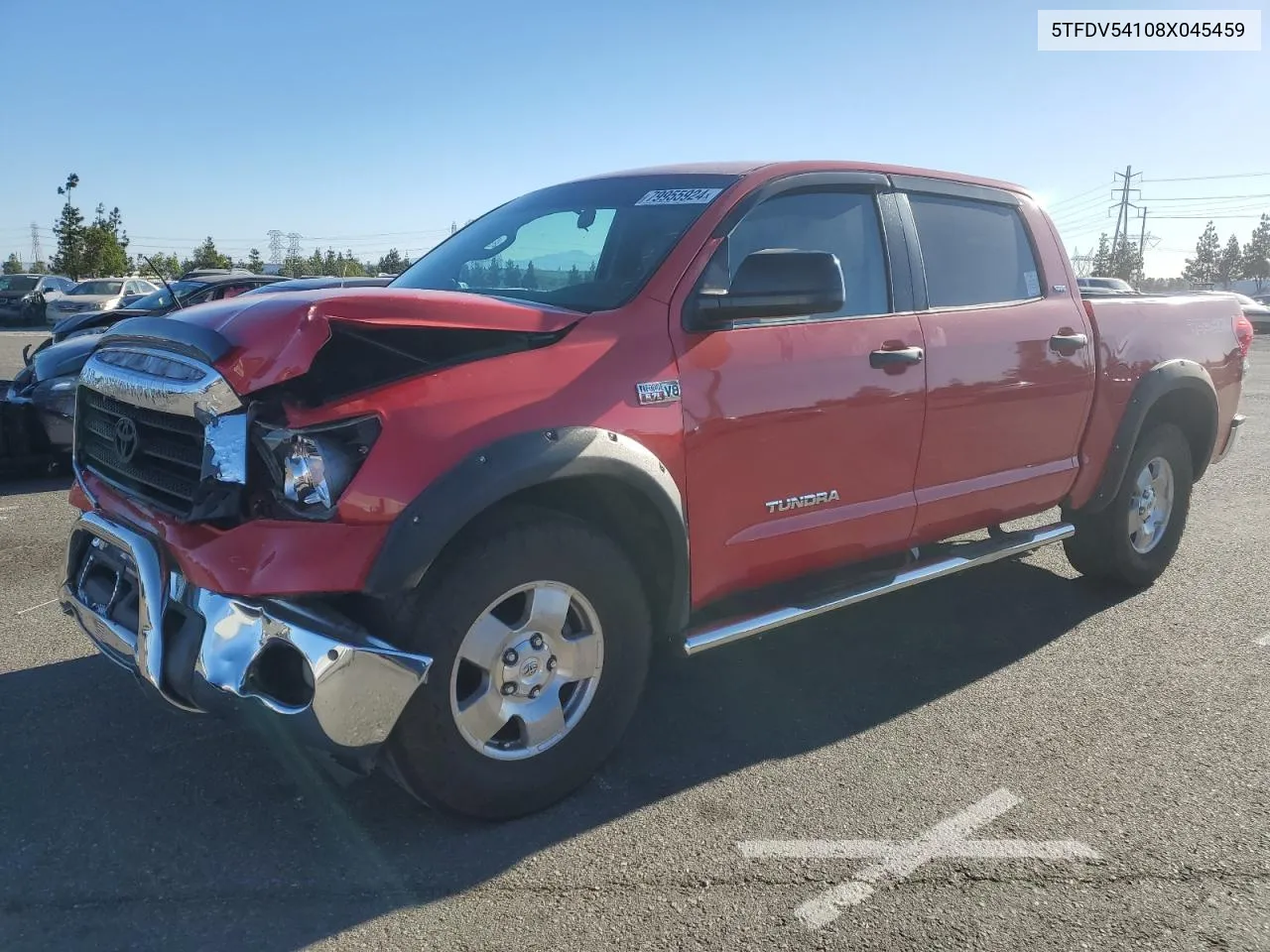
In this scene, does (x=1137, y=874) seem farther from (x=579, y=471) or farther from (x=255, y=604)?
(x=255, y=604)

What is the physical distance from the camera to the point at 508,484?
2.70 m

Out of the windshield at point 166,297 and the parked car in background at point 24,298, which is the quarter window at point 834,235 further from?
the parked car in background at point 24,298

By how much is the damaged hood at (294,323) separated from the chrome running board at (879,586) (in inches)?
44.5

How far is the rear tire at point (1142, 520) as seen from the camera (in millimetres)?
→ 5043

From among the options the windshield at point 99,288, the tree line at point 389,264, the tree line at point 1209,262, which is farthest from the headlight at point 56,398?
the tree line at point 1209,262

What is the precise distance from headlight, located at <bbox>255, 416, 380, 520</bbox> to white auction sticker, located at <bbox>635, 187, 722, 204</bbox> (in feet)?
5.05

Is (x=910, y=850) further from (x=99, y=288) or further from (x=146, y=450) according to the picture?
(x=99, y=288)

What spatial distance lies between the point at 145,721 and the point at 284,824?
0.93 metres

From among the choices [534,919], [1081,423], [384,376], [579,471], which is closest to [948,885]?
[534,919]

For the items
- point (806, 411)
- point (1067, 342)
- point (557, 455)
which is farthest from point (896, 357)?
point (557, 455)

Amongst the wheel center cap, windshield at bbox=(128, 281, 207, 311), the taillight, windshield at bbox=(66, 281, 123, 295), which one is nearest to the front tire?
the wheel center cap

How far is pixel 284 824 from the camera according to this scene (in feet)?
9.61

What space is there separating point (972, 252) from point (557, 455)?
247 centimetres

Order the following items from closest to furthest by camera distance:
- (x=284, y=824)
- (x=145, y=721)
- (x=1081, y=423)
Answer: (x=284, y=824), (x=145, y=721), (x=1081, y=423)
